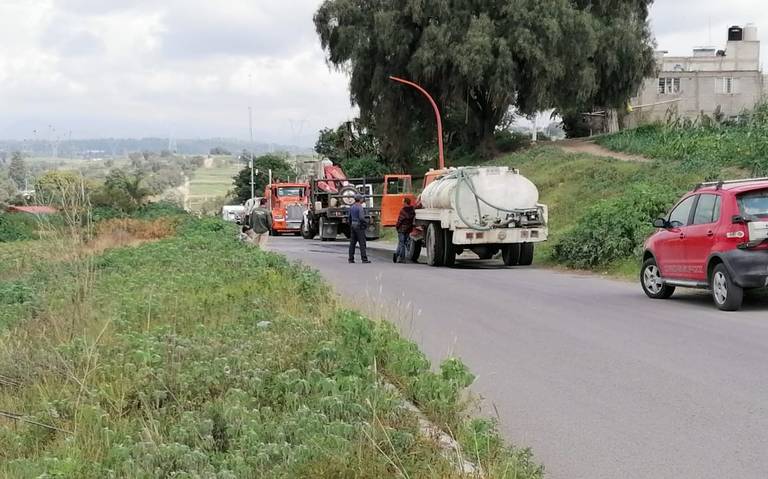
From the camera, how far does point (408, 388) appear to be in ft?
23.0

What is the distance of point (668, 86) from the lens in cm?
8406

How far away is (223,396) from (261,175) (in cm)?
11903

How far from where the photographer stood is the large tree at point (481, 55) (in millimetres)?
45500

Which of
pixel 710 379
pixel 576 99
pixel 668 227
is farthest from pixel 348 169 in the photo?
pixel 710 379

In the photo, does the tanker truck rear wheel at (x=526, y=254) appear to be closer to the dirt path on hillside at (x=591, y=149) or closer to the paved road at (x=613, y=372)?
the paved road at (x=613, y=372)

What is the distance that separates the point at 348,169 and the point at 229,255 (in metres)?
47.8

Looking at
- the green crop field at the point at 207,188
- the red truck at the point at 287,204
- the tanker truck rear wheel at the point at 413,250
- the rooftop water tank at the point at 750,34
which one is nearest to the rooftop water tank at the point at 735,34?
the rooftop water tank at the point at 750,34

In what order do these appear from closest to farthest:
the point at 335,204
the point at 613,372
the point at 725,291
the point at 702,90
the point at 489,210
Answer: the point at 613,372
the point at 725,291
the point at 489,210
the point at 335,204
the point at 702,90

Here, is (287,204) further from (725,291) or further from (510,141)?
(725,291)

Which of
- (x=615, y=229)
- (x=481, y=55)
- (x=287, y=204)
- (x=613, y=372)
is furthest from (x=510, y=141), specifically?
(x=613, y=372)

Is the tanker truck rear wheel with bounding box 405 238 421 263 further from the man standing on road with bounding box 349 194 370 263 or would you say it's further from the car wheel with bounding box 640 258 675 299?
the car wheel with bounding box 640 258 675 299

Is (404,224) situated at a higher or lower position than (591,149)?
lower

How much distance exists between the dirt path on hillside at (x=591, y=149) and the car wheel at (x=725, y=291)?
28.2 m

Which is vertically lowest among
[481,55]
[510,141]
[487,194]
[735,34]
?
[487,194]
